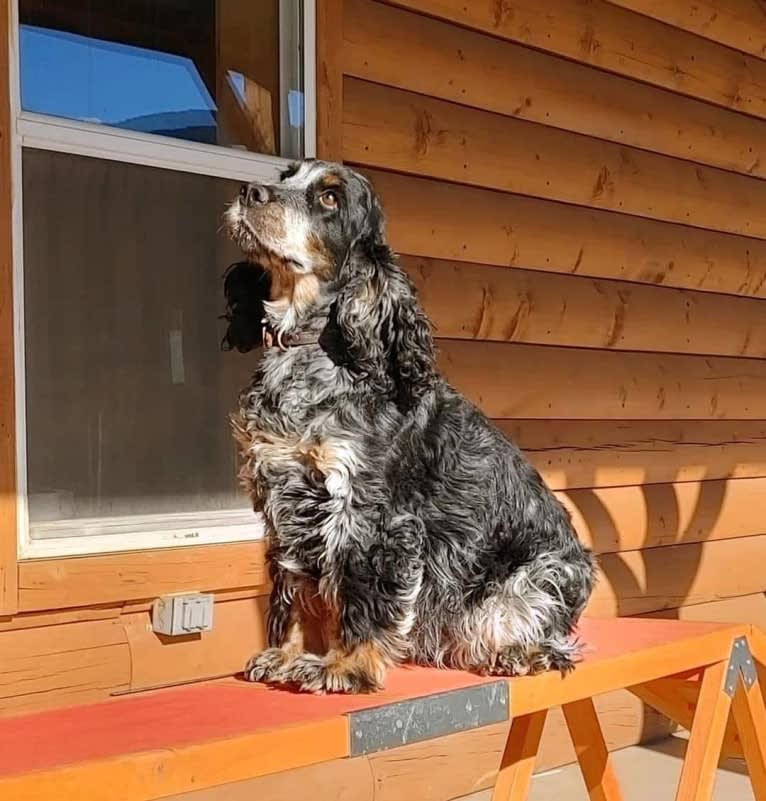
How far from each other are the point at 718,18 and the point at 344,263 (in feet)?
10.3

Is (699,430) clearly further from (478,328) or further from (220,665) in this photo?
(220,665)

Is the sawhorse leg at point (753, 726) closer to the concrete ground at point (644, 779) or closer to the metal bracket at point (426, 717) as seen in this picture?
the metal bracket at point (426, 717)

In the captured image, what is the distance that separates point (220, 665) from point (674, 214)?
8.54 feet

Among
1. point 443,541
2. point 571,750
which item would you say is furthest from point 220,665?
point 571,750

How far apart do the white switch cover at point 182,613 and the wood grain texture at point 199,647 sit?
0.03m

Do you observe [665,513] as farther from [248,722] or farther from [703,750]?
[248,722]

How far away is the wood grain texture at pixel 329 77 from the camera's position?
3.42 metres

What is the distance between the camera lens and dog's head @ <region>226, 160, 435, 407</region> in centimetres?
229

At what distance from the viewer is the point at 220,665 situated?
332cm

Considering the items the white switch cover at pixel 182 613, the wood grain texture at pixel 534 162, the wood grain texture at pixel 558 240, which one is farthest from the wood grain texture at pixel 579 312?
the white switch cover at pixel 182 613

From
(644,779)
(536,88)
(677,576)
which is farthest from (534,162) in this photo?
(644,779)

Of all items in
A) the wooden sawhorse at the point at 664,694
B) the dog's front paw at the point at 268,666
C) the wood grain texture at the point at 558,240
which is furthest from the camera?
the wood grain texture at the point at 558,240

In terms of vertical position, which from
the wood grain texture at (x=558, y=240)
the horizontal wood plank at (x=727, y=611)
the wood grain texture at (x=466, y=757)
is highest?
the wood grain texture at (x=558, y=240)

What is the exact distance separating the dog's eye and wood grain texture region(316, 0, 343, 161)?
1.10 meters
